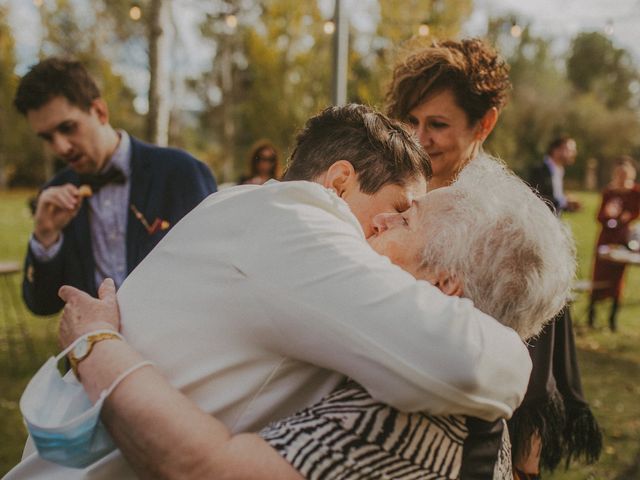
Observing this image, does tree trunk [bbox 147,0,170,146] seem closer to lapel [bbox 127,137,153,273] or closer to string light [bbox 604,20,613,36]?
lapel [bbox 127,137,153,273]

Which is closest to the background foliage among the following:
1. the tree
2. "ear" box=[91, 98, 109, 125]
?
the tree

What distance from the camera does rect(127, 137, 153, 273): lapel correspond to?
2882 millimetres

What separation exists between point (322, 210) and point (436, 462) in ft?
1.78

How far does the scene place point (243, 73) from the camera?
31672mm

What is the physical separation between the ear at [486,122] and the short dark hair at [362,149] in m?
0.87

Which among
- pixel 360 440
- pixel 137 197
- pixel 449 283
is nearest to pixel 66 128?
pixel 137 197

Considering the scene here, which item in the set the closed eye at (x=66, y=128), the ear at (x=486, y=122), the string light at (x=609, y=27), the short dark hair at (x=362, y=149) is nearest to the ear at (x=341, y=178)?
the short dark hair at (x=362, y=149)

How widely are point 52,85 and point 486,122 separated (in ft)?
7.09

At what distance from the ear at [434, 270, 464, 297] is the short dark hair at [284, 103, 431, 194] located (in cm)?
41

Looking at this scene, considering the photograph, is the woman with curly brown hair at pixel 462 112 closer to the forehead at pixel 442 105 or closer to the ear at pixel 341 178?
the forehead at pixel 442 105

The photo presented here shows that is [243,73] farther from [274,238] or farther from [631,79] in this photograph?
[631,79]

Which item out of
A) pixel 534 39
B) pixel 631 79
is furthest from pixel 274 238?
pixel 631 79

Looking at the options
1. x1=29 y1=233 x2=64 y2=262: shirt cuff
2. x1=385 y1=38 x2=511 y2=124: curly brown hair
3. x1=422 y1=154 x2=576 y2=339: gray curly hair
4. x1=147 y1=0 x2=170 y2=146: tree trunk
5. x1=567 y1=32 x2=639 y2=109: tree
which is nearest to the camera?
x1=422 y1=154 x2=576 y2=339: gray curly hair

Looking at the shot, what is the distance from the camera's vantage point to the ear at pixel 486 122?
253 centimetres
